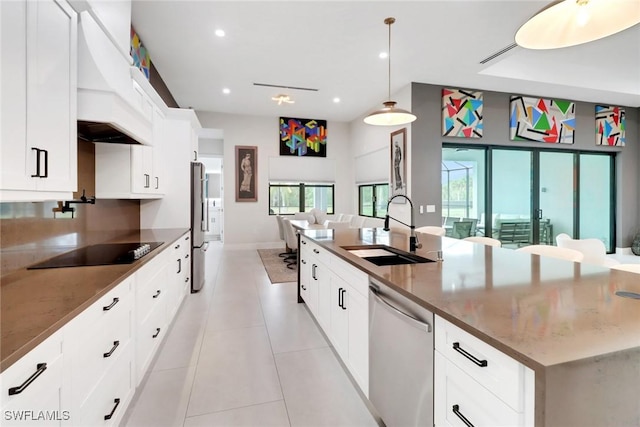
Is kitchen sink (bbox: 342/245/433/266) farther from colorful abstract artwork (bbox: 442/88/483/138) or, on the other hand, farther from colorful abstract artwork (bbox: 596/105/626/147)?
colorful abstract artwork (bbox: 596/105/626/147)

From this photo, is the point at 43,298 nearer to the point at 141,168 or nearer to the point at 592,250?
the point at 141,168

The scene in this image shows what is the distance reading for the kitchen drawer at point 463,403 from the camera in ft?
2.83

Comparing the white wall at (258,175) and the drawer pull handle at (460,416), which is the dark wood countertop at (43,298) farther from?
the white wall at (258,175)

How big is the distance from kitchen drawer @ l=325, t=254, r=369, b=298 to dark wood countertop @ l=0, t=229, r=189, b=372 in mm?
1360

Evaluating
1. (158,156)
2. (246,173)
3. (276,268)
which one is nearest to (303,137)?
(246,173)

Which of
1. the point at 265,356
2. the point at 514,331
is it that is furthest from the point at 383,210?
the point at 514,331

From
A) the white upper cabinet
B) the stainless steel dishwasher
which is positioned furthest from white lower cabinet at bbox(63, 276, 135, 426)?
the stainless steel dishwasher

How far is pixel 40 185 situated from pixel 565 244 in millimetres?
3982

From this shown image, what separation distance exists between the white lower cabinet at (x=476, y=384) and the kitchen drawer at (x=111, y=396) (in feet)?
4.82

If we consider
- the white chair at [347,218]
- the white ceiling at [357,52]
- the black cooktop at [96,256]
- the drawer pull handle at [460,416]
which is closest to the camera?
the drawer pull handle at [460,416]

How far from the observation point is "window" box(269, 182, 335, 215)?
8.06 m

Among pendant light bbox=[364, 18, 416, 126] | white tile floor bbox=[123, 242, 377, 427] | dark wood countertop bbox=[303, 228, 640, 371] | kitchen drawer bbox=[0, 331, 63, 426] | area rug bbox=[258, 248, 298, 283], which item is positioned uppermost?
pendant light bbox=[364, 18, 416, 126]

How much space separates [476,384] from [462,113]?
5.74 m

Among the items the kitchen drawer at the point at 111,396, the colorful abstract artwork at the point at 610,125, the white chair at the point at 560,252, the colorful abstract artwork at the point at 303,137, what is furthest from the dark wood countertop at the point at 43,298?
the colorful abstract artwork at the point at 610,125
